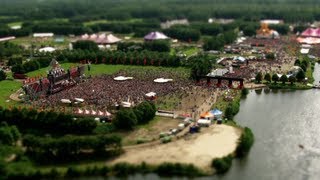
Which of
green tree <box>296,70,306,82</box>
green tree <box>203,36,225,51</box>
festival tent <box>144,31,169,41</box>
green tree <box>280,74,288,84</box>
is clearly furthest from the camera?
festival tent <box>144,31,169,41</box>

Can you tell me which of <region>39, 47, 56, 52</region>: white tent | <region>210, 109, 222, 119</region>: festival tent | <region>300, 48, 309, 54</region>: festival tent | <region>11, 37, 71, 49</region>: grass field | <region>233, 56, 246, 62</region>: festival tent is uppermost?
<region>210, 109, 222, 119</region>: festival tent

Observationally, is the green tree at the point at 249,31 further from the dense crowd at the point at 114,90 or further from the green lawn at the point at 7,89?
the green lawn at the point at 7,89

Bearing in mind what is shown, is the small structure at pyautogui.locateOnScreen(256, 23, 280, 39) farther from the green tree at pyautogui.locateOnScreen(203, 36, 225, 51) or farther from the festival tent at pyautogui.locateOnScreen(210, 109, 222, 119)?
the festival tent at pyautogui.locateOnScreen(210, 109, 222, 119)

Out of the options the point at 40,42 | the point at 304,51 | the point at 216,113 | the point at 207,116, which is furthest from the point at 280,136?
the point at 40,42

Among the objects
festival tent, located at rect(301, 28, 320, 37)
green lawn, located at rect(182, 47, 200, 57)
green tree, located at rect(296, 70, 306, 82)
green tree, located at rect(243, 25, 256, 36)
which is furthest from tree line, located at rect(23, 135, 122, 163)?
green tree, located at rect(243, 25, 256, 36)

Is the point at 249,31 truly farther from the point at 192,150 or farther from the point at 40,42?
the point at 192,150

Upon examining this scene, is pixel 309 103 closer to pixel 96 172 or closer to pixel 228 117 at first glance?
pixel 228 117

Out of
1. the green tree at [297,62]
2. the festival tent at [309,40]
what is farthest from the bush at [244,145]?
the festival tent at [309,40]

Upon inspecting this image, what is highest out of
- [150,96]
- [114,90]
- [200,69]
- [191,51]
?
[200,69]

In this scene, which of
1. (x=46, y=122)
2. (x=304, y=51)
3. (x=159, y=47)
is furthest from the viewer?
(x=159, y=47)
